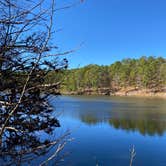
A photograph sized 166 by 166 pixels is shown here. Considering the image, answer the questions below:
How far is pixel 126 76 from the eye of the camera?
253 feet

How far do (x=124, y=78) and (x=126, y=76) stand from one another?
2.52 feet

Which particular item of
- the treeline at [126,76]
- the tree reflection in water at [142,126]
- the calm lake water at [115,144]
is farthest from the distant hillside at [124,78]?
the calm lake water at [115,144]

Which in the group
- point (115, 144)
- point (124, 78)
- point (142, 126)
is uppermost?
point (124, 78)

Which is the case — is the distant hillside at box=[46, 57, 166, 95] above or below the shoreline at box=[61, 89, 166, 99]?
above

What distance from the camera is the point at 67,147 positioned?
12.3 metres

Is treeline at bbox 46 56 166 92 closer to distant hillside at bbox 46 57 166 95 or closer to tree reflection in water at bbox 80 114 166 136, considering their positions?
distant hillside at bbox 46 57 166 95

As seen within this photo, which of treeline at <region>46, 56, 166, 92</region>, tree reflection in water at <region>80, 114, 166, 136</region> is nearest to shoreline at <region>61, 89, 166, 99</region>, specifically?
treeline at <region>46, 56, 166, 92</region>

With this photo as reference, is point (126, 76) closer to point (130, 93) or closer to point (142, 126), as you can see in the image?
point (130, 93)

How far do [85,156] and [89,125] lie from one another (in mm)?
8170

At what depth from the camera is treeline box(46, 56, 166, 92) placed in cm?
7119

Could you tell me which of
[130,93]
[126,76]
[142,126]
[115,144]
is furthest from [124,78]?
[115,144]

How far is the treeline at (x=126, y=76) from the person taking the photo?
234 feet

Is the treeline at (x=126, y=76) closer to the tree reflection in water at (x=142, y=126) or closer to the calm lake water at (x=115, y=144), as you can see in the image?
the tree reflection in water at (x=142, y=126)

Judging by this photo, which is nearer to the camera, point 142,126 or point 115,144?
point 115,144
